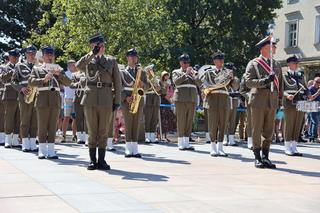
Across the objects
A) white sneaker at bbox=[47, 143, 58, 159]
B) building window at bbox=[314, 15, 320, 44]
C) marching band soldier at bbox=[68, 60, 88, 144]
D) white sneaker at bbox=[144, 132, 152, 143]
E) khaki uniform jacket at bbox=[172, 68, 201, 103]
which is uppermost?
building window at bbox=[314, 15, 320, 44]

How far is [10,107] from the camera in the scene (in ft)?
45.2

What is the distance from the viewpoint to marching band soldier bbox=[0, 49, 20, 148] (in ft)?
44.5

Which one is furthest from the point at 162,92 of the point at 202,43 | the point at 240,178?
the point at 202,43

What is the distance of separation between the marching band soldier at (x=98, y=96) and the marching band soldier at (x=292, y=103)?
4.84 meters

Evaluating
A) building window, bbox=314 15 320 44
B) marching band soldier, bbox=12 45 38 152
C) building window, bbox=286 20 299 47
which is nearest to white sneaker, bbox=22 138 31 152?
marching band soldier, bbox=12 45 38 152

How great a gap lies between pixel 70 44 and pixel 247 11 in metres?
12.4

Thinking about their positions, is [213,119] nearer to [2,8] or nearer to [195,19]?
[195,19]

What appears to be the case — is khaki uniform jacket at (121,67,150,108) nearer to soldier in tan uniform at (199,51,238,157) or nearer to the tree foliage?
soldier in tan uniform at (199,51,238,157)

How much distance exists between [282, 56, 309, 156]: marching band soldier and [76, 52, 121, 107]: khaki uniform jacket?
479 cm

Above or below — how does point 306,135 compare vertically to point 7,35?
below

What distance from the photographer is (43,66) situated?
11.1m

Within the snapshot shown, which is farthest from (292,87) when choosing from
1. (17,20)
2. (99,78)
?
(17,20)

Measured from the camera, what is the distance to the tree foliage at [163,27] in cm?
2556

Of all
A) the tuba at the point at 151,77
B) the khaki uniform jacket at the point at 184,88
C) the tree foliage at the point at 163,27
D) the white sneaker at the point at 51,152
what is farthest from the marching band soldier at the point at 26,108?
the tree foliage at the point at 163,27
